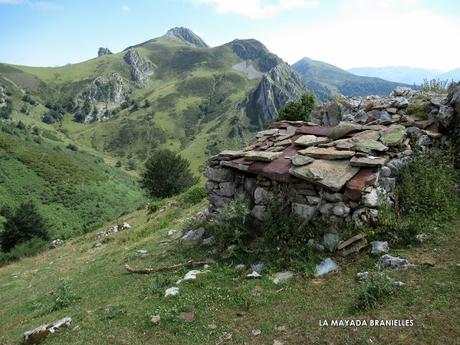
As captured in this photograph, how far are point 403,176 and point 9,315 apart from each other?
14893mm

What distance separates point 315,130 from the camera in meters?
15.6

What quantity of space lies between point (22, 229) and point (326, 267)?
4285cm

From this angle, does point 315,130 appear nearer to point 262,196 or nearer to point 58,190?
point 262,196

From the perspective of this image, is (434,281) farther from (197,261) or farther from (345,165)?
(197,261)

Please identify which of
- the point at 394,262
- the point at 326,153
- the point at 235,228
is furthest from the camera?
the point at 235,228

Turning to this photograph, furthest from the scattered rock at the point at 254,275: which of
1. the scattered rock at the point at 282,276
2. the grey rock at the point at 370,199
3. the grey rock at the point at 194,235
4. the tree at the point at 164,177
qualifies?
the tree at the point at 164,177

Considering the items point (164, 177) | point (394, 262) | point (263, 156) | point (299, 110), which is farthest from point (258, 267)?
point (164, 177)

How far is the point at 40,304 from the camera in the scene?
519 inches

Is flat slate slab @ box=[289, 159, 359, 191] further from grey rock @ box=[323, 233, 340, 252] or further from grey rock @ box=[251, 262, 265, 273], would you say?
grey rock @ box=[251, 262, 265, 273]

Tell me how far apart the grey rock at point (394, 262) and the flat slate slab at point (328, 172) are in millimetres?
2351

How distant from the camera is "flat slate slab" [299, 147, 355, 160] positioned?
1212 cm

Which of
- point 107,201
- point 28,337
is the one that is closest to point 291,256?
point 28,337

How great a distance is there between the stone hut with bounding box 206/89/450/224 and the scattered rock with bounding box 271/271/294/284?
1.98 metres

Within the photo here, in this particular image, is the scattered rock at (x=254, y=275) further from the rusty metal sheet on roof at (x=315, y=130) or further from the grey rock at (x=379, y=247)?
the rusty metal sheet on roof at (x=315, y=130)
